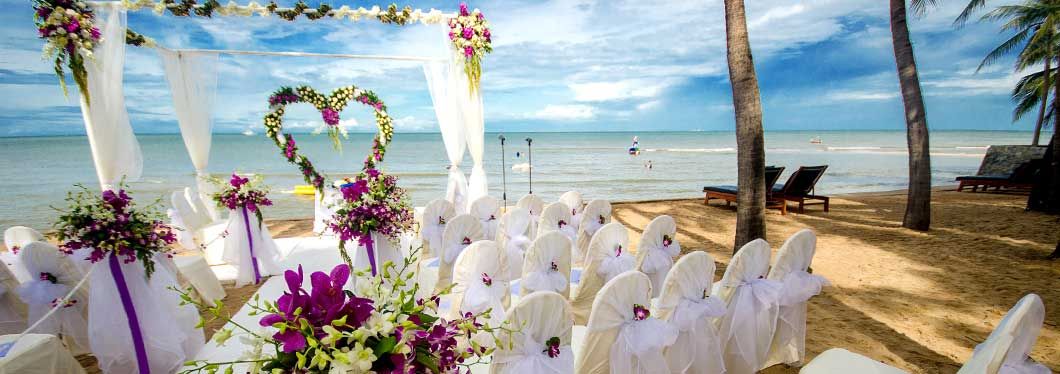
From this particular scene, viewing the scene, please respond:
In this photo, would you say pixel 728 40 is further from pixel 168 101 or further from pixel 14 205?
pixel 14 205

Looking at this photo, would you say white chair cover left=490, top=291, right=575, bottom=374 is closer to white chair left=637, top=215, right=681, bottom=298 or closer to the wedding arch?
white chair left=637, top=215, right=681, bottom=298

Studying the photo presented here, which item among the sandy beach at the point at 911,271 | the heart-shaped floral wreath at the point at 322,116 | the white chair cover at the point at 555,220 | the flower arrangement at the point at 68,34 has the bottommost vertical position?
the sandy beach at the point at 911,271

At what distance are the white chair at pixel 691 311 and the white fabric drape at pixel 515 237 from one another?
1.76 m

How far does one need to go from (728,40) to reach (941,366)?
3016 millimetres

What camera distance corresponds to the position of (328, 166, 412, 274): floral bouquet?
3.15m

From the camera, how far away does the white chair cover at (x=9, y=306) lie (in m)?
3.02

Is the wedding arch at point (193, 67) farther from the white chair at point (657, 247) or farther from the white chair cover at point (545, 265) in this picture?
the white chair cover at point (545, 265)

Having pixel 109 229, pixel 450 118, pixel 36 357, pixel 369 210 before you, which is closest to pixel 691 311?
pixel 369 210

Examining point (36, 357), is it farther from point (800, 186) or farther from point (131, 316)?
point (800, 186)

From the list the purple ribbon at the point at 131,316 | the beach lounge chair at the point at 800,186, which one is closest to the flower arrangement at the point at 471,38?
the purple ribbon at the point at 131,316

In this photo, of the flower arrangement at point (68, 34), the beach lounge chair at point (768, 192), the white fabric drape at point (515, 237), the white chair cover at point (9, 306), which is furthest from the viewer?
the beach lounge chair at point (768, 192)

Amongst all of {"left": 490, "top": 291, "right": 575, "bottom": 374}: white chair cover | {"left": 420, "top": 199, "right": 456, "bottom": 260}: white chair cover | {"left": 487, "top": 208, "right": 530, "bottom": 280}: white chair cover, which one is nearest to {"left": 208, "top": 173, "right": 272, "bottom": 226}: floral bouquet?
{"left": 420, "top": 199, "right": 456, "bottom": 260}: white chair cover

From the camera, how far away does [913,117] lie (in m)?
5.91

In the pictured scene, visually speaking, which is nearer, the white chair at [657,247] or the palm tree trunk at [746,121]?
the white chair at [657,247]
